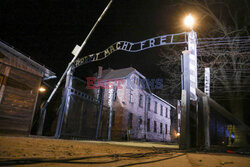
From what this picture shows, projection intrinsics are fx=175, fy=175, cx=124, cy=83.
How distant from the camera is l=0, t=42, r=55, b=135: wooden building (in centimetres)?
795

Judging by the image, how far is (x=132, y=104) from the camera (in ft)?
71.0

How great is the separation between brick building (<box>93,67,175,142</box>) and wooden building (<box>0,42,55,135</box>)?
381 inches

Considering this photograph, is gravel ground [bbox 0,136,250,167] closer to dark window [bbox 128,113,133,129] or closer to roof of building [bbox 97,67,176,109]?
dark window [bbox 128,113,133,129]

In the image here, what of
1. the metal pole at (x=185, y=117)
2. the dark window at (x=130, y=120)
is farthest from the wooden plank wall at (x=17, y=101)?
the dark window at (x=130, y=120)

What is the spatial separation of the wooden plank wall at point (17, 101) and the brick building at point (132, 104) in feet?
31.8

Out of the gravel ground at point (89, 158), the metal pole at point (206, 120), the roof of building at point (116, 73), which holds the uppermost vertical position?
the roof of building at point (116, 73)

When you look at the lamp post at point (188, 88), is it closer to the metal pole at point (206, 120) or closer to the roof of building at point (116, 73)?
the metal pole at point (206, 120)

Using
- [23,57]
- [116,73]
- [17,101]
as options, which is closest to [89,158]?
[17,101]

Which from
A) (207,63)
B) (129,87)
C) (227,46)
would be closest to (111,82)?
(129,87)

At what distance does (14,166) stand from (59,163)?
1.45ft

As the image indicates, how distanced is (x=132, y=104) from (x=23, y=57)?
14871 mm

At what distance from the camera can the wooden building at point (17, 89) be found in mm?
7945

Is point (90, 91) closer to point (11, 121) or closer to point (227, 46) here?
point (11, 121)

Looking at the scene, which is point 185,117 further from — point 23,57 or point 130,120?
point 130,120
